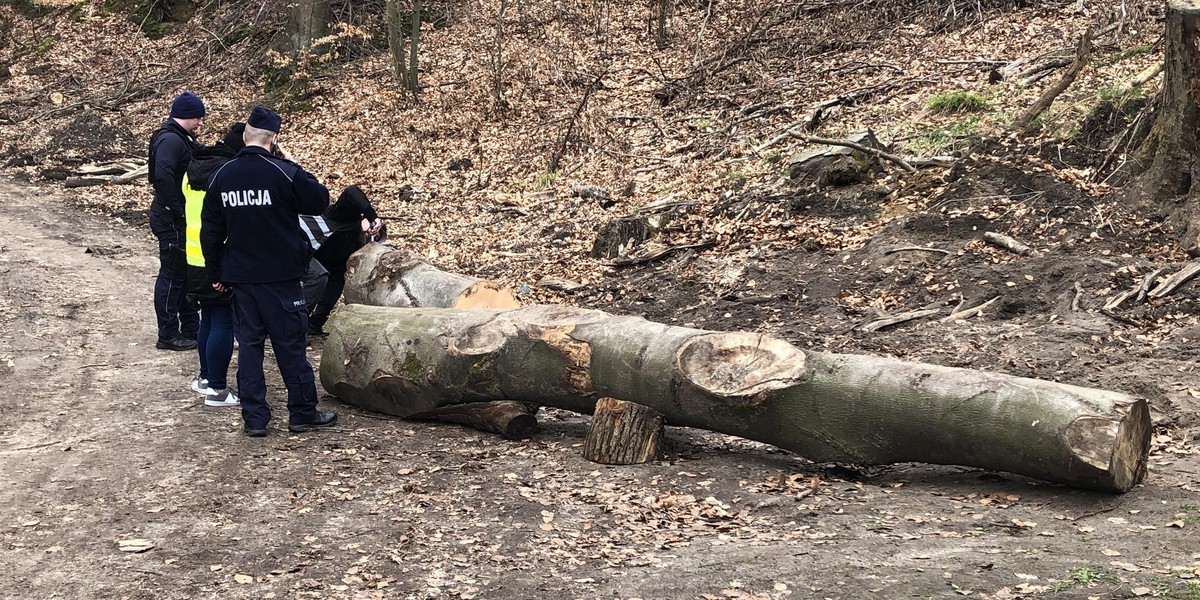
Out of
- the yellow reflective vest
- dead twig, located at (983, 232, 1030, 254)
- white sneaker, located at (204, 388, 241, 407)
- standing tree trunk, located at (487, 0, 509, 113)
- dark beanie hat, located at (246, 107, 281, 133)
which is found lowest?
white sneaker, located at (204, 388, 241, 407)

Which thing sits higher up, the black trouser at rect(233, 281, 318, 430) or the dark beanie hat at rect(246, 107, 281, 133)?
the dark beanie hat at rect(246, 107, 281, 133)

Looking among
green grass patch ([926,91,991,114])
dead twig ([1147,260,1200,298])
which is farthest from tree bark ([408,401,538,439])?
green grass patch ([926,91,991,114])

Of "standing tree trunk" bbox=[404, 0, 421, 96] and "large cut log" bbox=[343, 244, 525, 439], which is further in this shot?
"standing tree trunk" bbox=[404, 0, 421, 96]

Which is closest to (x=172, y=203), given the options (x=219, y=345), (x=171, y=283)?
(x=171, y=283)

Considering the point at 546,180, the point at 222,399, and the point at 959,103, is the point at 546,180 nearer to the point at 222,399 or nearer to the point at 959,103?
the point at 959,103

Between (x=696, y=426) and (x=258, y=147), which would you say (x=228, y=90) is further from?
(x=696, y=426)

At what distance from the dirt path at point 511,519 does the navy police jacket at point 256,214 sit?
1.10 metres

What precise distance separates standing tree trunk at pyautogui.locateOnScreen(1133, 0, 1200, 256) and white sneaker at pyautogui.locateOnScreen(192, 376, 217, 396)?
24.5 ft

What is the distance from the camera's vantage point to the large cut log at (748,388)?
4.76m

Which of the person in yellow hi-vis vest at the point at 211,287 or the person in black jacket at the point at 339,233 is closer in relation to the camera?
the person in yellow hi-vis vest at the point at 211,287

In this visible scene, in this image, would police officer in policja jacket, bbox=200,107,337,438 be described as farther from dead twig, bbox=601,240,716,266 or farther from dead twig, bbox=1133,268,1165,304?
dead twig, bbox=1133,268,1165,304

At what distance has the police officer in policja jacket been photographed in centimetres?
621

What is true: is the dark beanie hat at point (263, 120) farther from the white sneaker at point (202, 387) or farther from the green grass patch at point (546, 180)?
the green grass patch at point (546, 180)

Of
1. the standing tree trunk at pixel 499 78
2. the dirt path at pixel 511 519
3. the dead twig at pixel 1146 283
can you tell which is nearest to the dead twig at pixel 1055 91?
the dead twig at pixel 1146 283
